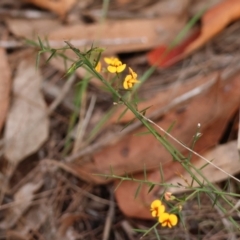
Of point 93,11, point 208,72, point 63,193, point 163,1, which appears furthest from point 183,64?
point 63,193

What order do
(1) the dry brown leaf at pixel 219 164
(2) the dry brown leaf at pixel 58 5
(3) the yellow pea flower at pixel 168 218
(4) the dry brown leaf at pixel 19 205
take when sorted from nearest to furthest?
1. (3) the yellow pea flower at pixel 168 218
2. (1) the dry brown leaf at pixel 219 164
3. (4) the dry brown leaf at pixel 19 205
4. (2) the dry brown leaf at pixel 58 5

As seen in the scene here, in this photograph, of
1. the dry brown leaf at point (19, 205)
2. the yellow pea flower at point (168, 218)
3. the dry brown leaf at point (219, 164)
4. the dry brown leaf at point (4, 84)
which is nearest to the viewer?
the yellow pea flower at point (168, 218)

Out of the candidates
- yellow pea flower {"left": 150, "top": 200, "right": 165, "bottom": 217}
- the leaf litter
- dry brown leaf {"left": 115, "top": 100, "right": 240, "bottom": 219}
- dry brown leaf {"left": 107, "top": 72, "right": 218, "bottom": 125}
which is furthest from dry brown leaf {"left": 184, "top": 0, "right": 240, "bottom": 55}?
yellow pea flower {"left": 150, "top": 200, "right": 165, "bottom": 217}

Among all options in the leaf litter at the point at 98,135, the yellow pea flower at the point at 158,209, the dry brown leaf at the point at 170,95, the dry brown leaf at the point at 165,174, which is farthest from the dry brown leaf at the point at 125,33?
the yellow pea flower at the point at 158,209

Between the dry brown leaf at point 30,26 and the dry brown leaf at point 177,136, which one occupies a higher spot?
the dry brown leaf at point 30,26

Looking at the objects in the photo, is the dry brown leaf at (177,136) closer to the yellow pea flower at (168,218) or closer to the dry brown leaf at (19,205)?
the dry brown leaf at (19,205)

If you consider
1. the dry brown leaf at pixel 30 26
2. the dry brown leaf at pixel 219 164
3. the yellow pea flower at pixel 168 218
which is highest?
the dry brown leaf at pixel 30 26

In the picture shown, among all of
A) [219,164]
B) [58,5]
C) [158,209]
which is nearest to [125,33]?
[58,5]

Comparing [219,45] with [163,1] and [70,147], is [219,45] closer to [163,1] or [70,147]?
[163,1]
